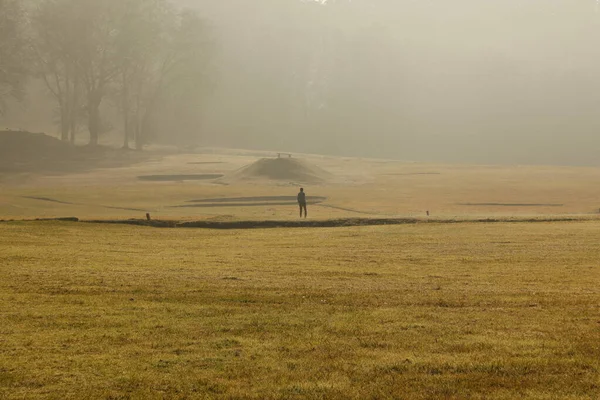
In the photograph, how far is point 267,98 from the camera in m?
140

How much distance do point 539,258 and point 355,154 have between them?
102214 millimetres

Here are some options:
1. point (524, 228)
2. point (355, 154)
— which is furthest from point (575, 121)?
point (524, 228)

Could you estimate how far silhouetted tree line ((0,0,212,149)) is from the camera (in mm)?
88000

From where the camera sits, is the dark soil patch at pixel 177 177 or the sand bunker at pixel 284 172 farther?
the dark soil patch at pixel 177 177

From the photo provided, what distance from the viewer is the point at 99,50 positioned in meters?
92.3

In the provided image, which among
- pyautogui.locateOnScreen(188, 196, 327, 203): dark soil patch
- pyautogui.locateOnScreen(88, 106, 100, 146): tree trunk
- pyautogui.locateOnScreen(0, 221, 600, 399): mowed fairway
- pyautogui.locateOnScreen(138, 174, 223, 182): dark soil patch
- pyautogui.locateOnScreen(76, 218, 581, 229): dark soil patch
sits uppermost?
pyautogui.locateOnScreen(88, 106, 100, 146): tree trunk

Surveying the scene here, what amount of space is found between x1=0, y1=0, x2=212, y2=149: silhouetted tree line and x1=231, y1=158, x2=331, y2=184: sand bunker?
30389 millimetres

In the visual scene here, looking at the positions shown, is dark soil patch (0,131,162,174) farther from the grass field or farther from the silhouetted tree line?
the silhouetted tree line

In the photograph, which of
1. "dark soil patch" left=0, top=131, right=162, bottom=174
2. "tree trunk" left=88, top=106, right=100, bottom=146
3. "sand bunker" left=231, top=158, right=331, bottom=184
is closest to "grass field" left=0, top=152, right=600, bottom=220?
"sand bunker" left=231, top=158, right=331, bottom=184

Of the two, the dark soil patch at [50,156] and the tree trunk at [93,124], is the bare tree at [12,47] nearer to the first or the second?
the dark soil patch at [50,156]

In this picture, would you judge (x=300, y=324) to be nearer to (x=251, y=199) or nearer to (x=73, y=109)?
Result: (x=251, y=199)

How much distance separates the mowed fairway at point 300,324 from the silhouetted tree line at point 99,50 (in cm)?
7095

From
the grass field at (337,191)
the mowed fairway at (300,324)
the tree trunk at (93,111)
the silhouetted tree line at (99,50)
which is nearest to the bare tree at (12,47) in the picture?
the silhouetted tree line at (99,50)

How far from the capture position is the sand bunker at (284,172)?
65875 millimetres
